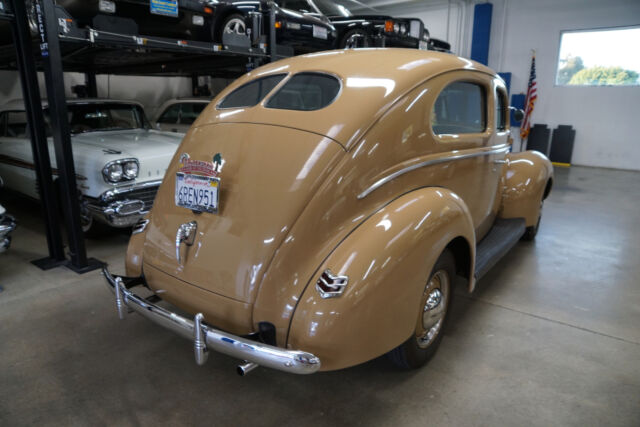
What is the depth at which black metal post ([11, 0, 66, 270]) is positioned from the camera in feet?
11.5

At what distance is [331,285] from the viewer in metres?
1.85

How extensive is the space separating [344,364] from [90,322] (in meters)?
2.05

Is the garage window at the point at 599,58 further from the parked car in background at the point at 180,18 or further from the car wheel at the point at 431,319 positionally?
the car wheel at the point at 431,319

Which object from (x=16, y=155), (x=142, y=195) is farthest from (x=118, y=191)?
(x=16, y=155)

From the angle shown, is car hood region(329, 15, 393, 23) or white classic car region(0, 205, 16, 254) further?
car hood region(329, 15, 393, 23)

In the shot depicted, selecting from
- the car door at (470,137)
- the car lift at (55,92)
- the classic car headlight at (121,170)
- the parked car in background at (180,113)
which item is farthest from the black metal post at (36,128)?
the parked car in background at (180,113)

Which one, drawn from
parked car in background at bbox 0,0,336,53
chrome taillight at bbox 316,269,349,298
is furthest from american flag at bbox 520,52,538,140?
chrome taillight at bbox 316,269,349,298

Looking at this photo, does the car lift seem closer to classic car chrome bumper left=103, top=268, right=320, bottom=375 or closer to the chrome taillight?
classic car chrome bumper left=103, top=268, right=320, bottom=375

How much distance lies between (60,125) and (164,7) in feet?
5.67

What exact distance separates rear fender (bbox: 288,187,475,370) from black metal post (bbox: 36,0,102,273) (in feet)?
9.12

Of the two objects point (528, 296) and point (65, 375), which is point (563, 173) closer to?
point (528, 296)

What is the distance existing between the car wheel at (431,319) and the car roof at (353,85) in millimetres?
894

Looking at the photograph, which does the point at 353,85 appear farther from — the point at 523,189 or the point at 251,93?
the point at 523,189

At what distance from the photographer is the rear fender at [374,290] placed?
1.82m
